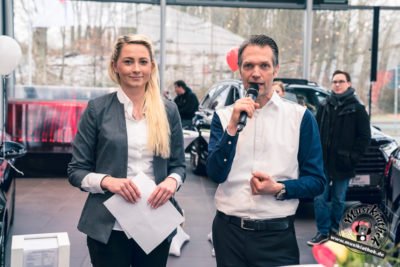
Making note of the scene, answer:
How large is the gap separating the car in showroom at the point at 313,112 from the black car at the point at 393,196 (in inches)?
6.8

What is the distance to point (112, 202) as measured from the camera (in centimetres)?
234

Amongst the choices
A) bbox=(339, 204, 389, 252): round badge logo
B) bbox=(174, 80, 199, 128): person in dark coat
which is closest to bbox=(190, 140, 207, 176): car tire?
bbox=(174, 80, 199, 128): person in dark coat

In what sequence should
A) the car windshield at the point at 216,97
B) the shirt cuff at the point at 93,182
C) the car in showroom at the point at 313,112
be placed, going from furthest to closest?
the car windshield at the point at 216,97
the car in showroom at the point at 313,112
the shirt cuff at the point at 93,182

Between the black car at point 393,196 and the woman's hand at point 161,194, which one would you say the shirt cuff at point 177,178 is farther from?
the black car at point 393,196

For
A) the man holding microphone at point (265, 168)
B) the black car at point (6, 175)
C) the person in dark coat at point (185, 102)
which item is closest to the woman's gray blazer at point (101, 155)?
the man holding microphone at point (265, 168)

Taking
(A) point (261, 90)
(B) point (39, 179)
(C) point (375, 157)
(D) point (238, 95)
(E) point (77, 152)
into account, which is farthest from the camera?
(B) point (39, 179)

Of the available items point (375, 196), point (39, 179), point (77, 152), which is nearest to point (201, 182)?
→ point (39, 179)

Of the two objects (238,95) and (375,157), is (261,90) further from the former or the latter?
(238,95)

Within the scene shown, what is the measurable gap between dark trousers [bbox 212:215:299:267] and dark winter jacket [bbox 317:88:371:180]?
3232 mm

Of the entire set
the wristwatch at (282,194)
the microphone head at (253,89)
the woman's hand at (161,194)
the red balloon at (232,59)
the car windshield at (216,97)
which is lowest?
the woman's hand at (161,194)

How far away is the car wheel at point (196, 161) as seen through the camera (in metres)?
9.59

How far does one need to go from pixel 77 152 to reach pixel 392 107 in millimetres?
10928

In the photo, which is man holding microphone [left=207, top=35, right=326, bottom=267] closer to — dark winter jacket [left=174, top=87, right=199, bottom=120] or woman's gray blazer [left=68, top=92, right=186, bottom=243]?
woman's gray blazer [left=68, top=92, right=186, bottom=243]

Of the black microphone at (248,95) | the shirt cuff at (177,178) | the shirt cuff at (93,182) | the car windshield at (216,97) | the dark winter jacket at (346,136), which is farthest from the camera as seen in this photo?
the car windshield at (216,97)
